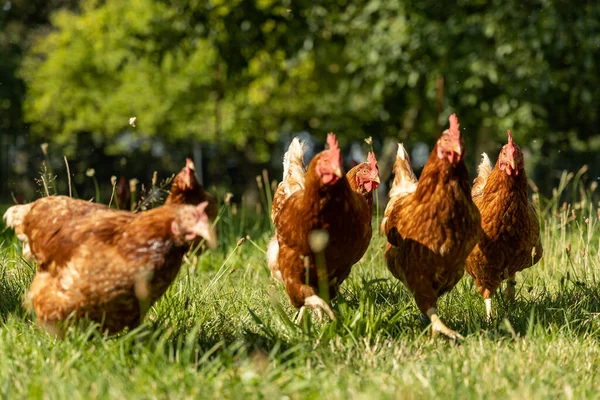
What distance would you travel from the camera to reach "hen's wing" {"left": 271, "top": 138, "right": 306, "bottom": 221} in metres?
4.73

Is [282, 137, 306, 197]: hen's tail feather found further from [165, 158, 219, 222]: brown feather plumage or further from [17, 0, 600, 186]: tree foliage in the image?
[17, 0, 600, 186]: tree foliage

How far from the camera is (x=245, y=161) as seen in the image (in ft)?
69.3

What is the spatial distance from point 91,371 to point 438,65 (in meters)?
7.54

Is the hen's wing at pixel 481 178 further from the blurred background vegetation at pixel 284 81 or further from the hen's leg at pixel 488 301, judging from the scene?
the blurred background vegetation at pixel 284 81

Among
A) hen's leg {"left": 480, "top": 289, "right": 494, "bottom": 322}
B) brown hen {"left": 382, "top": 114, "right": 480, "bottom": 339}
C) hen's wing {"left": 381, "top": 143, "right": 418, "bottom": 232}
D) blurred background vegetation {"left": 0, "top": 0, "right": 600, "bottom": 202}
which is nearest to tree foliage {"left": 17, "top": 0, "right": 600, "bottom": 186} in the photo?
blurred background vegetation {"left": 0, "top": 0, "right": 600, "bottom": 202}

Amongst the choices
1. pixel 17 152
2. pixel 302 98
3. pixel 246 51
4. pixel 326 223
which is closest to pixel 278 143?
pixel 302 98

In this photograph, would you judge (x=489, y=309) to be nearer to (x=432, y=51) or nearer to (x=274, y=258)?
(x=274, y=258)

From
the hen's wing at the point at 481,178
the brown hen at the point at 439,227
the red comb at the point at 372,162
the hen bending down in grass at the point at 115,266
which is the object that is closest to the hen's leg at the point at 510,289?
the hen's wing at the point at 481,178

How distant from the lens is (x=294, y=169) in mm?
4934

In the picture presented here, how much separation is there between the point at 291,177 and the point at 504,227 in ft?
4.84

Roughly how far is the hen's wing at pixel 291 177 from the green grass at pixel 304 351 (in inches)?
24.9

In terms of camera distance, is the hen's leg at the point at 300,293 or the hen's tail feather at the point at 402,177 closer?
the hen's leg at the point at 300,293

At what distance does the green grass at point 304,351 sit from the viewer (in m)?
2.59

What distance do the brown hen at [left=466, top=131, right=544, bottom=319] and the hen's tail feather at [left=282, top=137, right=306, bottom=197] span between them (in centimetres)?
124
